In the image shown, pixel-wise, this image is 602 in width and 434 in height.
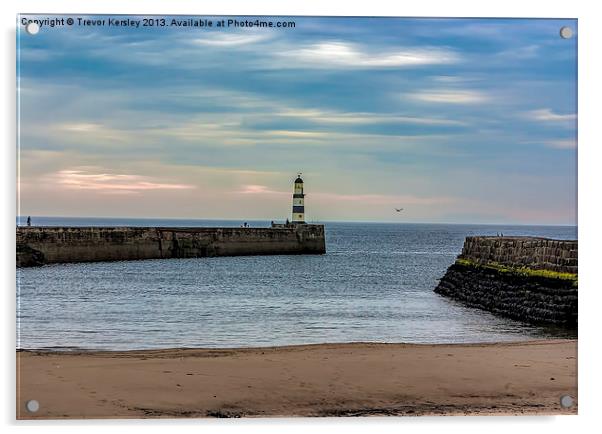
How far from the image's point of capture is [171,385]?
7.87 meters

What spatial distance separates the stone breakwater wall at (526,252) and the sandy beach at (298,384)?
415 centimetres

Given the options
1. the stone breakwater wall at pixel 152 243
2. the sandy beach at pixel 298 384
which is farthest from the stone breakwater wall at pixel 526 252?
the stone breakwater wall at pixel 152 243

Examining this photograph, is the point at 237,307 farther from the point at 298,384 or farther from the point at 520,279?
the point at 298,384

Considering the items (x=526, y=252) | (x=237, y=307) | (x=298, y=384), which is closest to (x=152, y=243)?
(x=237, y=307)

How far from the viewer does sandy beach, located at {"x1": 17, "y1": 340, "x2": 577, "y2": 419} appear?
24.8ft

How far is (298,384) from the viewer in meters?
7.91

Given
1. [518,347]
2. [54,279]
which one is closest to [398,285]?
[54,279]

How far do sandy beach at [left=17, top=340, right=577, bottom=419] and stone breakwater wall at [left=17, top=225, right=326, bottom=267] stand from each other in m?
18.3

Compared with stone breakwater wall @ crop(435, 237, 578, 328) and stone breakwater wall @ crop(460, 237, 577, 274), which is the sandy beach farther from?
stone breakwater wall @ crop(460, 237, 577, 274)

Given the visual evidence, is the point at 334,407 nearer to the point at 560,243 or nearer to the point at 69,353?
the point at 69,353

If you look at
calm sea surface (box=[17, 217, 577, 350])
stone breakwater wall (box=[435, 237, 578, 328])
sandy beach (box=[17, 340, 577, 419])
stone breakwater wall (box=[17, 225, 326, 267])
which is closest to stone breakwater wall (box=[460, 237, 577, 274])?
stone breakwater wall (box=[435, 237, 578, 328])

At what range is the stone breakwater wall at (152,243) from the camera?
31.1m

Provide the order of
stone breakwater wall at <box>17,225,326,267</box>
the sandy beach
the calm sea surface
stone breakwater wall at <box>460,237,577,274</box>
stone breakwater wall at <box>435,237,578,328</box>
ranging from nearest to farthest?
the sandy beach
the calm sea surface
stone breakwater wall at <box>435,237,578,328</box>
stone breakwater wall at <box>460,237,577,274</box>
stone breakwater wall at <box>17,225,326,267</box>
